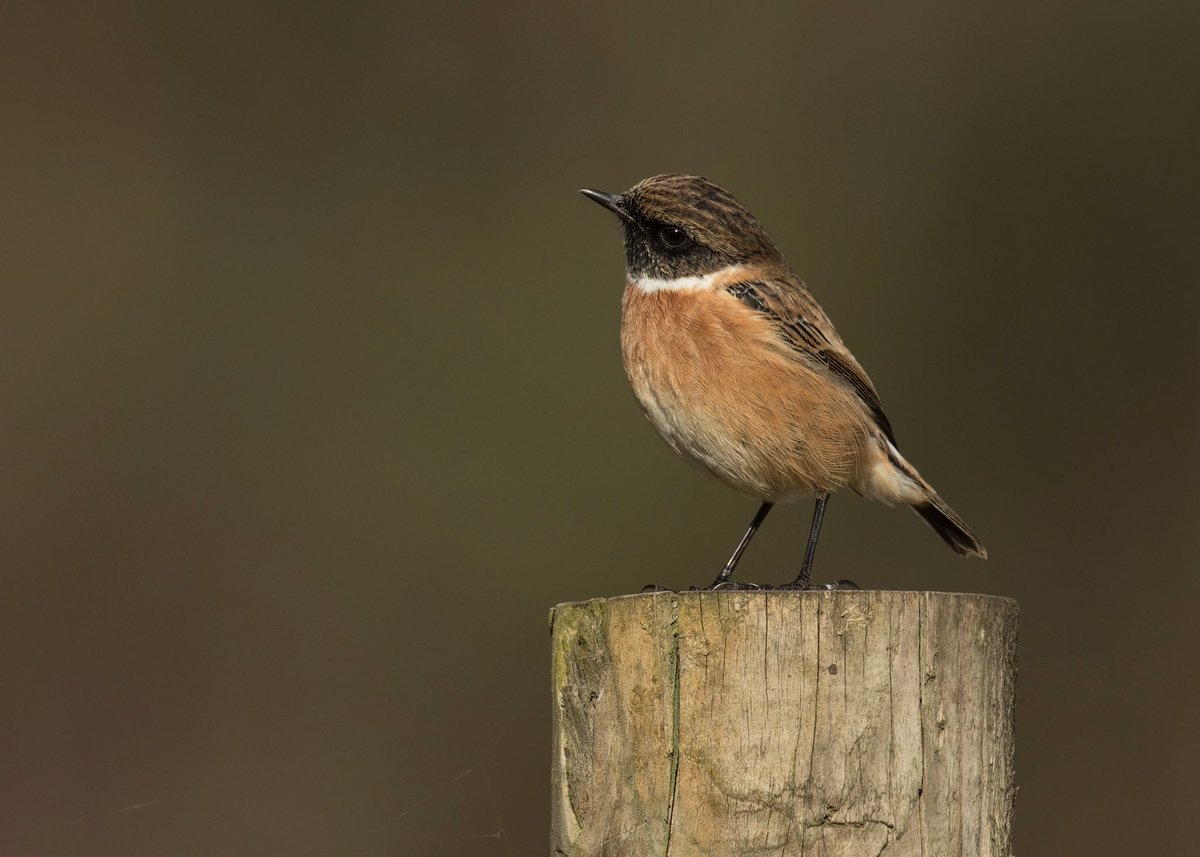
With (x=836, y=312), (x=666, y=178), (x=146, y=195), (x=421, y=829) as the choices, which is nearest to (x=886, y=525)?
(x=836, y=312)

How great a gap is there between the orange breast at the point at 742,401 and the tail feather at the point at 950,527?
1.26 ft

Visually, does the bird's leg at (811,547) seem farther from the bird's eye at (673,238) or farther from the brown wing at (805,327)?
the bird's eye at (673,238)

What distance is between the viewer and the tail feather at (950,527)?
18.2ft

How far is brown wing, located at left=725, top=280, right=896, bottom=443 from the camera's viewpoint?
5.38 metres

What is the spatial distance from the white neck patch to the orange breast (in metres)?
0.09

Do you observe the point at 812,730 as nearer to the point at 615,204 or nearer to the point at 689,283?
the point at 689,283

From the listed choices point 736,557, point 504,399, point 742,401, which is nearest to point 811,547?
point 736,557

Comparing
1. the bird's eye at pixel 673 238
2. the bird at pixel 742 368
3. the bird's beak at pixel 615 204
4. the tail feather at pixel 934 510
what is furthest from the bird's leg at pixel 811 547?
the bird's beak at pixel 615 204

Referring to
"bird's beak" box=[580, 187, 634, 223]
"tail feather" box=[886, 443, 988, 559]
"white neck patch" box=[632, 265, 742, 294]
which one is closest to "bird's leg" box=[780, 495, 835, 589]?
"tail feather" box=[886, 443, 988, 559]

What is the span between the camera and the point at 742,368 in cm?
516

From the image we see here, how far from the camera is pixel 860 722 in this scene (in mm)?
3172

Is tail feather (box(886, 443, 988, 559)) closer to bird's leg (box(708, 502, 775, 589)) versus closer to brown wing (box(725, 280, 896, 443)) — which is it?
brown wing (box(725, 280, 896, 443))

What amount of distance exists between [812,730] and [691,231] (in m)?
2.79

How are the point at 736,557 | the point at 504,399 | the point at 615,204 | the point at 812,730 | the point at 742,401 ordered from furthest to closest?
the point at 504,399 < the point at 615,204 < the point at 736,557 < the point at 742,401 < the point at 812,730
